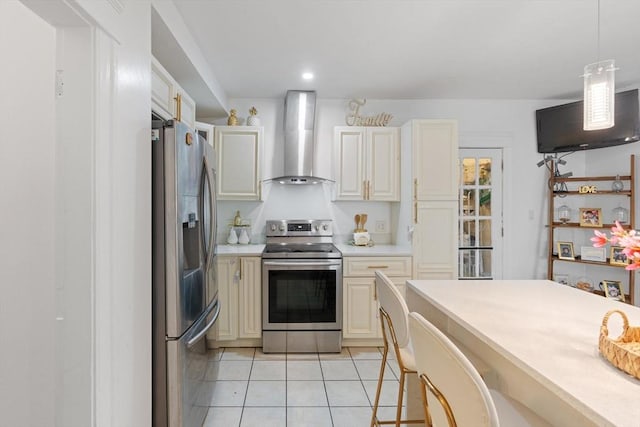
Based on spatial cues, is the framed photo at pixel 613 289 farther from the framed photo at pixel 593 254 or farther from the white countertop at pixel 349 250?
the white countertop at pixel 349 250

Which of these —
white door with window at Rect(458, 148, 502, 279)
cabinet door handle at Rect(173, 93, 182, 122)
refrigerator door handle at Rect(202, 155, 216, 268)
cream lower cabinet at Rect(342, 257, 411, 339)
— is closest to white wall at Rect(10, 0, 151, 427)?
refrigerator door handle at Rect(202, 155, 216, 268)

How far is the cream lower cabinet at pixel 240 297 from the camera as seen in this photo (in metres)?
2.96

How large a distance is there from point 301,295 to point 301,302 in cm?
6

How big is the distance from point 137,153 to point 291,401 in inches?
71.7

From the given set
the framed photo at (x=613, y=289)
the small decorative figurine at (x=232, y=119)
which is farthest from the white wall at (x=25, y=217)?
the framed photo at (x=613, y=289)

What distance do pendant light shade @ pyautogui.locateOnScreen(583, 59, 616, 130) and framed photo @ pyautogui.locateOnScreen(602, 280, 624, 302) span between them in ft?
8.20

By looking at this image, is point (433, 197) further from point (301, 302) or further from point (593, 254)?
point (593, 254)

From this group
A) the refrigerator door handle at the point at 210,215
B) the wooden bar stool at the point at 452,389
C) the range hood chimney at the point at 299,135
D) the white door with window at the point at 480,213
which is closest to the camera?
the wooden bar stool at the point at 452,389

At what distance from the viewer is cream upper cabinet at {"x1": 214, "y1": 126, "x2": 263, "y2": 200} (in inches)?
129

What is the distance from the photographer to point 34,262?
4.32 ft

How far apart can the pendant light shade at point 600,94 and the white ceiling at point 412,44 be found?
735 mm

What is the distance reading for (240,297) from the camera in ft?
9.73

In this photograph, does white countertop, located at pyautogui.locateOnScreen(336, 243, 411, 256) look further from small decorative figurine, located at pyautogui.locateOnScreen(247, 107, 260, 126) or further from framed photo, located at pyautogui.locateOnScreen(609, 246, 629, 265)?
framed photo, located at pyautogui.locateOnScreen(609, 246, 629, 265)

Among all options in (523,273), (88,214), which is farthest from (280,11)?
(523,273)
